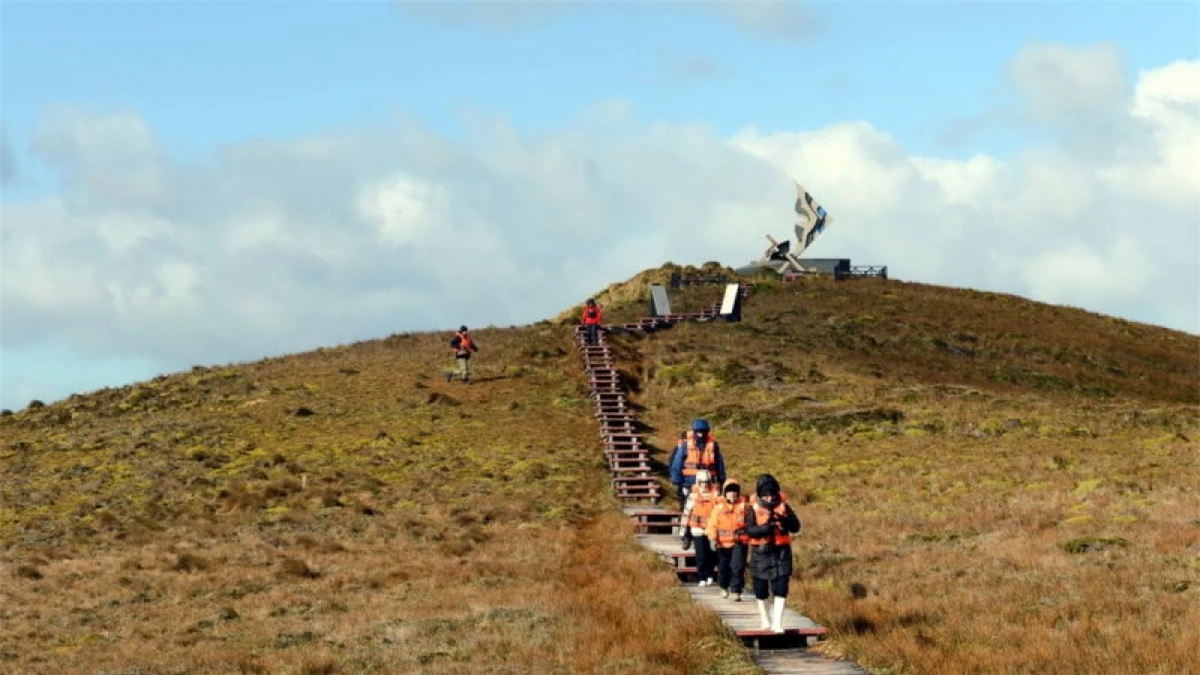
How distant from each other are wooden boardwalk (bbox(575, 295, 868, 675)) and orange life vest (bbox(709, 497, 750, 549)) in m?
0.93

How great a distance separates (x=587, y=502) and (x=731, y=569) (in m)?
17.9

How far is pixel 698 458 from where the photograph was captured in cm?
2600

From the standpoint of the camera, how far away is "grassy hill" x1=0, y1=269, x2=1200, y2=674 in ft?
63.4

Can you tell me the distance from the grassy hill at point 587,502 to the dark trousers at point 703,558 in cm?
66

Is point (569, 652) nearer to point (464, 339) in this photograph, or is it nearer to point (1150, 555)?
point (1150, 555)

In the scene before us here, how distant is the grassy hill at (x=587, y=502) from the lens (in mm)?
19312

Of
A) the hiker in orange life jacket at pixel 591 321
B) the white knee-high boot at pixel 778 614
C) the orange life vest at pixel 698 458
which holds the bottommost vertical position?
the white knee-high boot at pixel 778 614

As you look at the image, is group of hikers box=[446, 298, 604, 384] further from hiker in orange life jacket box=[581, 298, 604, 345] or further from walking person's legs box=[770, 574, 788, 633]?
walking person's legs box=[770, 574, 788, 633]

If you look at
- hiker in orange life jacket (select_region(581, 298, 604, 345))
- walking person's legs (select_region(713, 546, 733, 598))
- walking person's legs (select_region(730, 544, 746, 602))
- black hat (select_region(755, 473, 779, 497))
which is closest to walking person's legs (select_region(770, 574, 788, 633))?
black hat (select_region(755, 473, 779, 497))

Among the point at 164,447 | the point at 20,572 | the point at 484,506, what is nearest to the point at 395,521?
the point at 484,506

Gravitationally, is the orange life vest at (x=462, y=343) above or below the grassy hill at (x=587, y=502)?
above

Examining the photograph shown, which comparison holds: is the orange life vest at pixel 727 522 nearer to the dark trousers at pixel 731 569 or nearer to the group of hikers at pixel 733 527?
the group of hikers at pixel 733 527

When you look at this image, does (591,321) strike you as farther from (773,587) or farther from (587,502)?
(773,587)

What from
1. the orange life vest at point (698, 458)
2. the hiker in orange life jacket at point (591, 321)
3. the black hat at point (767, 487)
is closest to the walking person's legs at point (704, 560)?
the orange life vest at point (698, 458)
